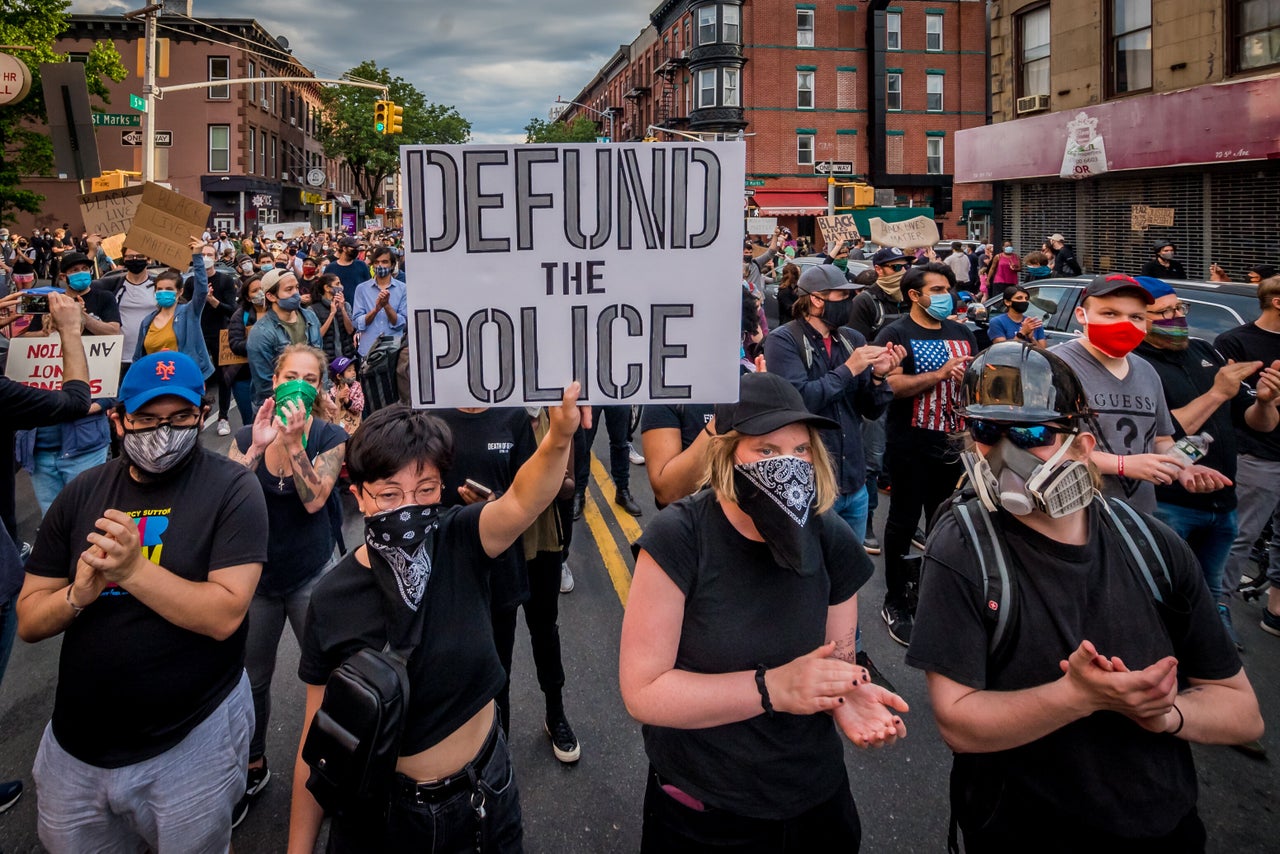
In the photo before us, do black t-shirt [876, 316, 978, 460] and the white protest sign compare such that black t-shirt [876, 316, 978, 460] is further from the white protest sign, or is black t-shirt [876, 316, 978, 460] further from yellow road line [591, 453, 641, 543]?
the white protest sign

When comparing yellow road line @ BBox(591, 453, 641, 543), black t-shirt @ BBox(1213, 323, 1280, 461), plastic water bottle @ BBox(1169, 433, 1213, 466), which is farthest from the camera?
yellow road line @ BBox(591, 453, 641, 543)

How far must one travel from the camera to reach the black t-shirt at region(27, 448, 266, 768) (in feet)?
8.59

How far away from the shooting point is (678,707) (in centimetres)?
216

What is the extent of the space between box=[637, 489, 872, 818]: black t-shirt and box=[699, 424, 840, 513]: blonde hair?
0.28 ft

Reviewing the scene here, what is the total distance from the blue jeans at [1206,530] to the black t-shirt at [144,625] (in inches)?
169

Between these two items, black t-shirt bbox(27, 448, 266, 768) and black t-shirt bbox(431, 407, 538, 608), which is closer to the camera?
black t-shirt bbox(27, 448, 266, 768)

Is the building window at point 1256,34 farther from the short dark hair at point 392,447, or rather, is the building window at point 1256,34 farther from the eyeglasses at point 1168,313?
the short dark hair at point 392,447

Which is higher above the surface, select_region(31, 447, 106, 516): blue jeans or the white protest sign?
the white protest sign

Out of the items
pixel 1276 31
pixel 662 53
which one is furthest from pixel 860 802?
pixel 662 53

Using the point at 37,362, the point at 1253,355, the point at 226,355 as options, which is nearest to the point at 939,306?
the point at 1253,355

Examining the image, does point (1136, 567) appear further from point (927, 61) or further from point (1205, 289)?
point (927, 61)

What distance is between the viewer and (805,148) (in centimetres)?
4747

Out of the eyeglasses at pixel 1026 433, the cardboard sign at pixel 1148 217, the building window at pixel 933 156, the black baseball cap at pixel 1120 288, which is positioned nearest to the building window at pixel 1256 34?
the cardboard sign at pixel 1148 217

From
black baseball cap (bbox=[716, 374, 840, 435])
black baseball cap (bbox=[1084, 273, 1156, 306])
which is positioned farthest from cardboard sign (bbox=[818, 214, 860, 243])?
black baseball cap (bbox=[716, 374, 840, 435])
